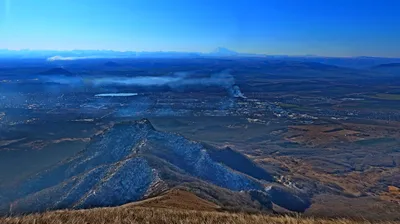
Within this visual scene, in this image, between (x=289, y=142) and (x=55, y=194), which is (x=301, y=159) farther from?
(x=55, y=194)

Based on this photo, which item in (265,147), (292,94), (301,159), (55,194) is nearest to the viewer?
(55,194)

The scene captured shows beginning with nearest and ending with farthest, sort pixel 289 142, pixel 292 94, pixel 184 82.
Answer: pixel 289 142 < pixel 292 94 < pixel 184 82

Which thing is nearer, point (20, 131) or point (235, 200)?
point (235, 200)

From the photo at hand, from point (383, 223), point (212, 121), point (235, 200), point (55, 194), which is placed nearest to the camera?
point (383, 223)

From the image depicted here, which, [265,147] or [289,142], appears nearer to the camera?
[265,147]

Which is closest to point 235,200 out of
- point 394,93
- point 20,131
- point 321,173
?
point 321,173

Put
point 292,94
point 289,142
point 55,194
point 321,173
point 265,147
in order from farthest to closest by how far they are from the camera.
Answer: point 292,94 → point 289,142 → point 265,147 → point 321,173 → point 55,194

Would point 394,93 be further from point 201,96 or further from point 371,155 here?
point 371,155

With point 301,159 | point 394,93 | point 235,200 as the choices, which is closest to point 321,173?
point 301,159

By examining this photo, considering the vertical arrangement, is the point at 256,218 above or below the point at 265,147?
above
